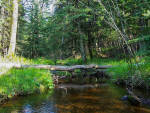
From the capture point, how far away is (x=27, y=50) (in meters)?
22.6

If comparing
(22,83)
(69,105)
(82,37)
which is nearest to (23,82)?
(22,83)

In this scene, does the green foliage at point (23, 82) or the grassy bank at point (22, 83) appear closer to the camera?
the grassy bank at point (22, 83)

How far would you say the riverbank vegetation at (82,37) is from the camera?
15.9 ft

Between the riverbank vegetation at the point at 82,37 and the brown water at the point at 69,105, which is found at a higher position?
the riverbank vegetation at the point at 82,37

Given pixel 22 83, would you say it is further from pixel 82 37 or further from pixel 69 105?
pixel 82 37

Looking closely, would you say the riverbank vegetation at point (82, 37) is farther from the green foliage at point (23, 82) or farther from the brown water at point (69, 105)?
the brown water at point (69, 105)

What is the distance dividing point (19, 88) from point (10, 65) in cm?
212

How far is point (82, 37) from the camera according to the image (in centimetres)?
1342

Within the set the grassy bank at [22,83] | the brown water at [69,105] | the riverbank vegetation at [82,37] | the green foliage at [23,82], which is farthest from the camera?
the green foliage at [23,82]

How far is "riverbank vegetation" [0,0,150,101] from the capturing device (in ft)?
15.9

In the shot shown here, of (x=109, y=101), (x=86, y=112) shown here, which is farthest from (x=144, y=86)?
(x=86, y=112)

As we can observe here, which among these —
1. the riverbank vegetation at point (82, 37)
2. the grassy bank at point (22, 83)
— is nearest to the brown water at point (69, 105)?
the grassy bank at point (22, 83)

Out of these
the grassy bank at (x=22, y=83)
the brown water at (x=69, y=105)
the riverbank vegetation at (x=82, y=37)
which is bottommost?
the brown water at (x=69, y=105)

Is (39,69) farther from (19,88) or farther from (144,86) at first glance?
(144,86)
